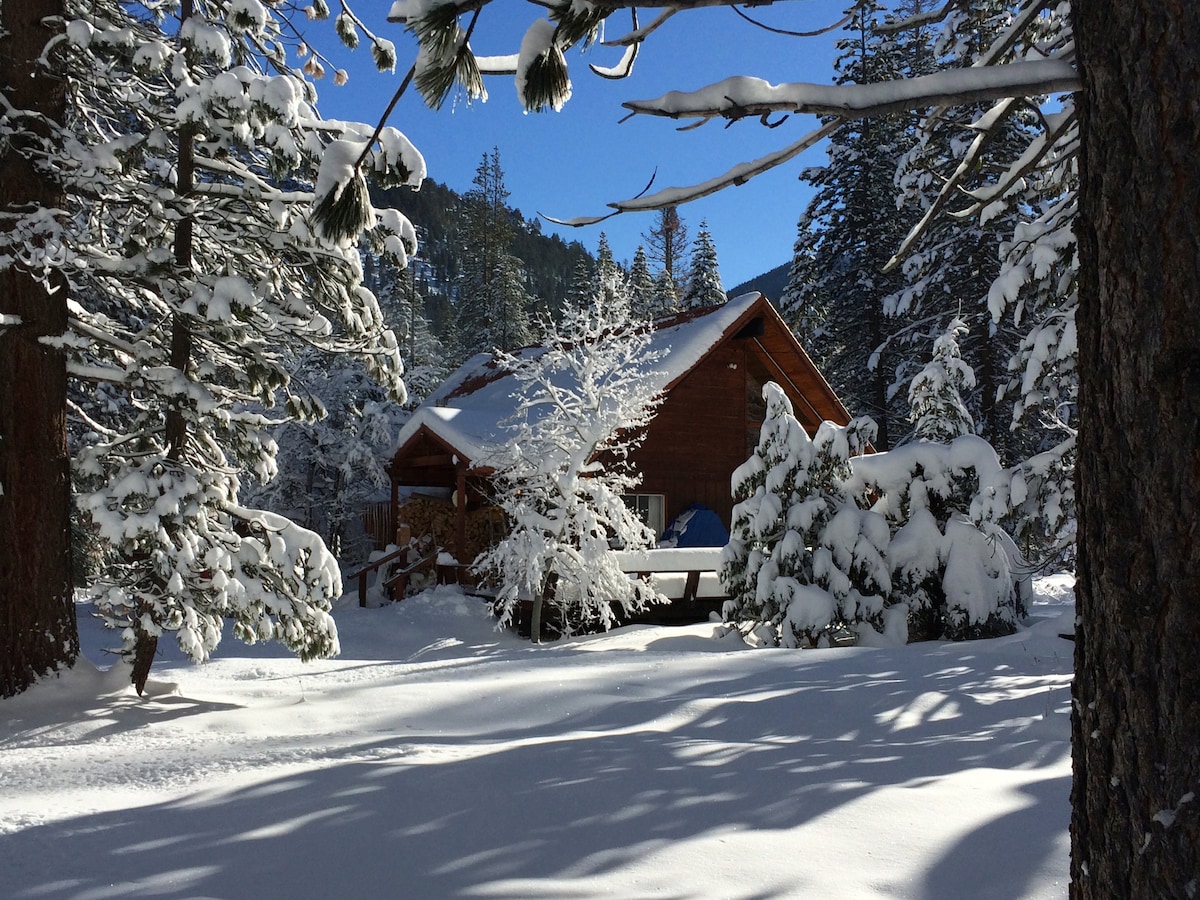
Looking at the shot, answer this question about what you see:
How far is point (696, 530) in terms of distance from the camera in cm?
2069

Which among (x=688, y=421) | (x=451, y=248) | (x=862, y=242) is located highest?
(x=451, y=248)

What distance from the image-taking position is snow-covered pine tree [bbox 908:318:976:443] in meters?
16.9

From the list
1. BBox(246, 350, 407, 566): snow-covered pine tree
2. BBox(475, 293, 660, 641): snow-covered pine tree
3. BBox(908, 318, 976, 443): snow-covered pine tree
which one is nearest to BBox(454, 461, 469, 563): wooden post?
BBox(475, 293, 660, 641): snow-covered pine tree

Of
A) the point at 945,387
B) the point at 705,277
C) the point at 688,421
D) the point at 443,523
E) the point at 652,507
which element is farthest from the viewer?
the point at 705,277

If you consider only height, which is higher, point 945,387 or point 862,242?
point 862,242

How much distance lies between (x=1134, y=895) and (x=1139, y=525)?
0.81 metres

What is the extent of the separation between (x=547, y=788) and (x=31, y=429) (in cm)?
566

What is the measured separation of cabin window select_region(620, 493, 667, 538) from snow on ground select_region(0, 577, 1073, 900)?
12.5 metres

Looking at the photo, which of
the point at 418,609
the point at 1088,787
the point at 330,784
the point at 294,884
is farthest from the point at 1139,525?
the point at 418,609

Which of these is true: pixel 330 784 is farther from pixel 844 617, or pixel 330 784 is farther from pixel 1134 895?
pixel 844 617

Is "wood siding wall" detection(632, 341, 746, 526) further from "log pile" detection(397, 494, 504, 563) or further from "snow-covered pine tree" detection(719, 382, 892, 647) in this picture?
"snow-covered pine tree" detection(719, 382, 892, 647)

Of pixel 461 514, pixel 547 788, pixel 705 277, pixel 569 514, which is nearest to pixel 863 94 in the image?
pixel 547 788

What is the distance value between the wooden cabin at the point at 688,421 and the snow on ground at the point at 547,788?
12.2 metres

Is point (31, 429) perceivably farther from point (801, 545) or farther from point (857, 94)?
point (801, 545)
